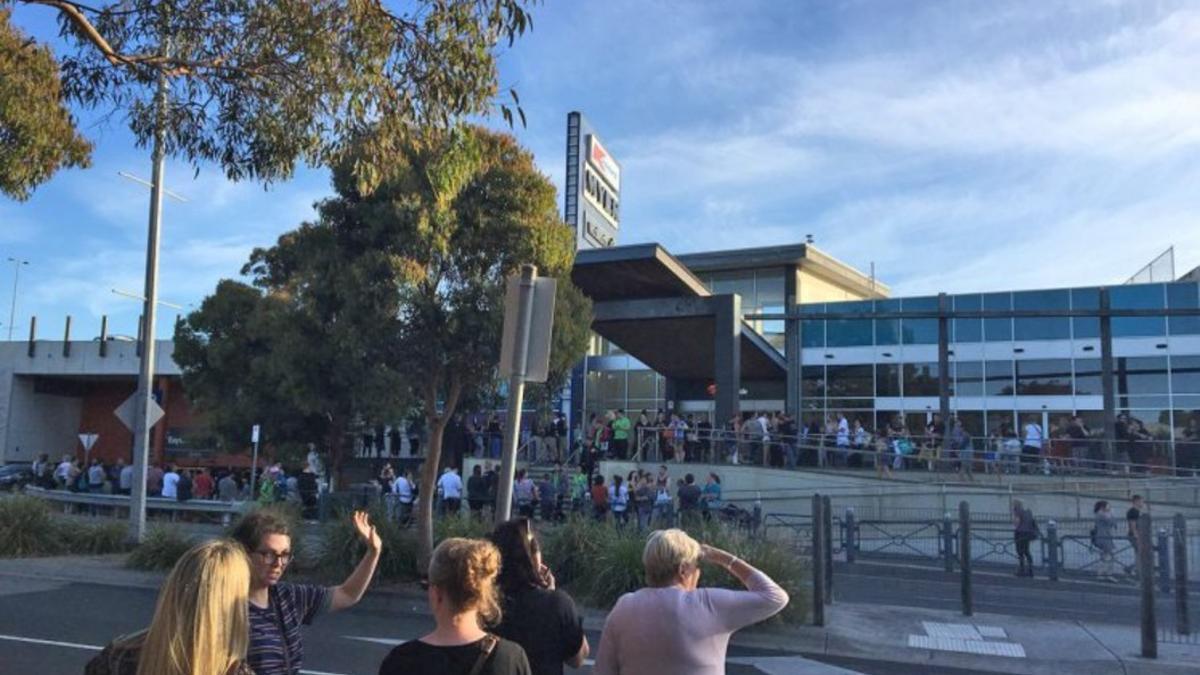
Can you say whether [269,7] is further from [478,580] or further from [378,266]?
[478,580]

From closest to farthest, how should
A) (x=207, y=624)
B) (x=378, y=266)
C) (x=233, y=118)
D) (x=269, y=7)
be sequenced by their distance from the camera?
1. (x=207, y=624)
2. (x=269, y=7)
3. (x=233, y=118)
4. (x=378, y=266)

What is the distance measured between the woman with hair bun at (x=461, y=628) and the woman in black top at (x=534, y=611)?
2.42 ft

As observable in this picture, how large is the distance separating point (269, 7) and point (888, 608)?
10281 mm

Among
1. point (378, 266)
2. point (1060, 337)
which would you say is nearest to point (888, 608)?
point (378, 266)

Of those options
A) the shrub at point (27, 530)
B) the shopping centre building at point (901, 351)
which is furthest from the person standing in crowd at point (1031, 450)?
the shrub at point (27, 530)

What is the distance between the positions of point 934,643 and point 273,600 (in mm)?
8469

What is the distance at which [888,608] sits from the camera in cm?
1252

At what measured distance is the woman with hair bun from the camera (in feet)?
9.54

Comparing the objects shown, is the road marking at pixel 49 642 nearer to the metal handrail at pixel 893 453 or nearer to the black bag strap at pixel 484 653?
the black bag strap at pixel 484 653

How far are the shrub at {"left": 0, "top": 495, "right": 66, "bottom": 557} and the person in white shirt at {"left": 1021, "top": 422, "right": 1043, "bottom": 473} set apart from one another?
66.6 ft

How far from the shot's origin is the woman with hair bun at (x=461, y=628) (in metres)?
2.91

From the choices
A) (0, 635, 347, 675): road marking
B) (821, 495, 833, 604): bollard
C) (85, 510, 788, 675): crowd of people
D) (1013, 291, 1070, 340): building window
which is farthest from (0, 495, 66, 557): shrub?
(1013, 291, 1070, 340): building window

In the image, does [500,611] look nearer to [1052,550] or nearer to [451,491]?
[1052,550]

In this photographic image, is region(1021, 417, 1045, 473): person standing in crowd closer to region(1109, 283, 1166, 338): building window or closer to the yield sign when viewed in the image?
region(1109, 283, 1166, 338): building window
